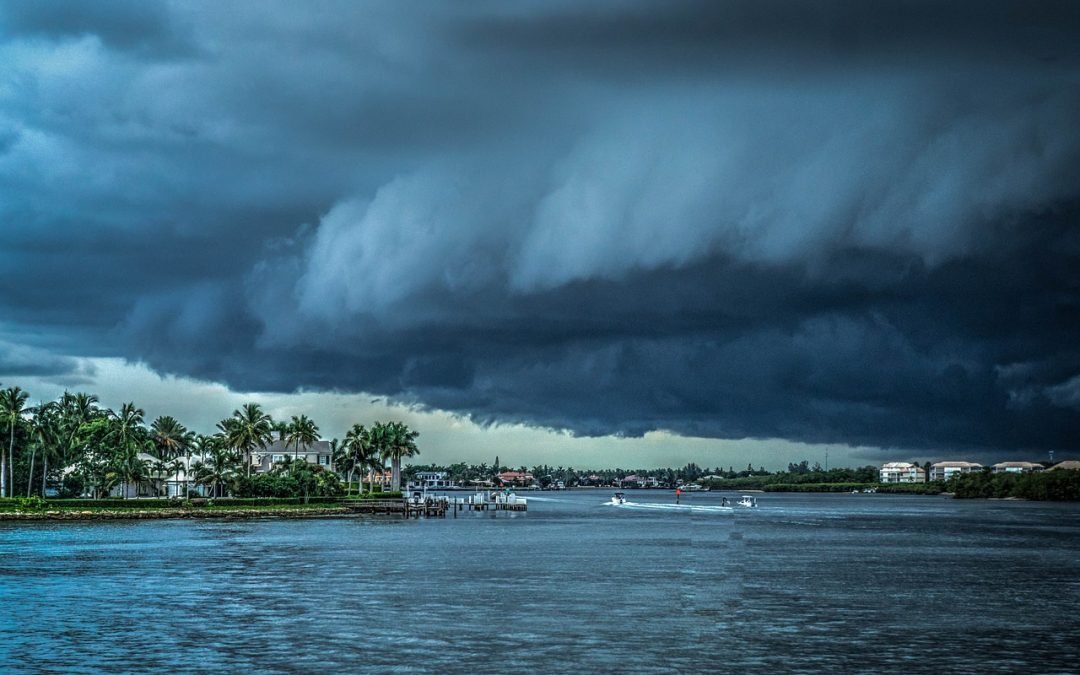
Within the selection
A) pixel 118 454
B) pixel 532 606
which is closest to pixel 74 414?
pixel 118 454

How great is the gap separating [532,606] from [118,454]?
121 meters

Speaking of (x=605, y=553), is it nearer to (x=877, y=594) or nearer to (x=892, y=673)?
(x=877, y=594)

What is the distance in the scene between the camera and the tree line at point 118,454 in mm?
140000

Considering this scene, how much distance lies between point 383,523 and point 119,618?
89.2 metres

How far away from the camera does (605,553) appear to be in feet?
273

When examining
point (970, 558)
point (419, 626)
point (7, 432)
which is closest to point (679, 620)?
point (419, 626)

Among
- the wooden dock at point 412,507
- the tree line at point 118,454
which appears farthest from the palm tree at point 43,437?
the wooden dock at point 412,507

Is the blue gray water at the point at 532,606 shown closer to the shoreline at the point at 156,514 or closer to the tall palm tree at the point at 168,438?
the shoreline at the point at 156,514

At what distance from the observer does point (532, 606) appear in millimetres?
50219

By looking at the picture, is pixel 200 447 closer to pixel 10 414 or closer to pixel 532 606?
pixel 10 414

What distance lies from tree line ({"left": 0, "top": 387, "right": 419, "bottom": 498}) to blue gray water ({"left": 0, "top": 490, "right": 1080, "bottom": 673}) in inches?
1887

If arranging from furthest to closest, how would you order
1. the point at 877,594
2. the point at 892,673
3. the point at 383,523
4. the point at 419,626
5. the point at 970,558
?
the point at 383,523 < the point at 970,558 < the point at 877,594 < the point at 419,626 < the point at 892,673

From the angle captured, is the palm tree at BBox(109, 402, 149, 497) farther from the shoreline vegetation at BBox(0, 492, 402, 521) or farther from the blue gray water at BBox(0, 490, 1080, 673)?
the blue gray water at BBox(0, 490, 1080, 673)

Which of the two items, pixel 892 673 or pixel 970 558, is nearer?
pixel 892 673
